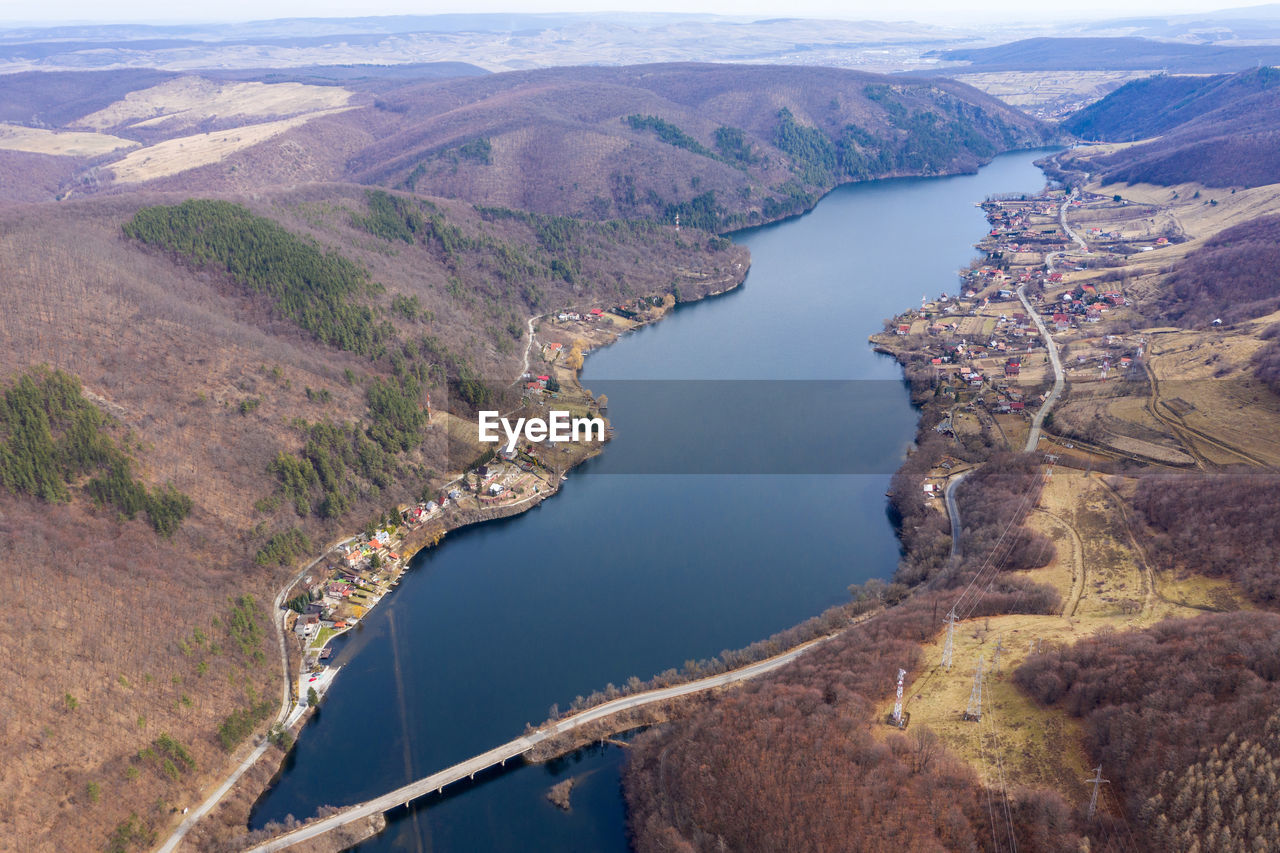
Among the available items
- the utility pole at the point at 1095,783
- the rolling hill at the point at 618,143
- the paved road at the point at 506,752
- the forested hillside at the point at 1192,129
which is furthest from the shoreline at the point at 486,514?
the forested hillside at the point at 1192,129

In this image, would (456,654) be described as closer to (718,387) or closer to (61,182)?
(718,387)

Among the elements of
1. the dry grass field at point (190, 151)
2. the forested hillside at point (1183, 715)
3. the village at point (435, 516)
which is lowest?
the village at point (435, 516)

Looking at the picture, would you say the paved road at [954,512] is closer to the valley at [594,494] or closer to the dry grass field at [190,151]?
the valley at [594,494]

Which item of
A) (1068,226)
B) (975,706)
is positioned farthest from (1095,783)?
(1068,226)

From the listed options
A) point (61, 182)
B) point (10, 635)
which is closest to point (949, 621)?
point (10, 635)

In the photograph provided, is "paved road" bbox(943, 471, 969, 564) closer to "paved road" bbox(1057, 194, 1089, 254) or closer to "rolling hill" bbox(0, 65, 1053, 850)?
"rolling hill" bbox(0, 65, 1053, 850)
